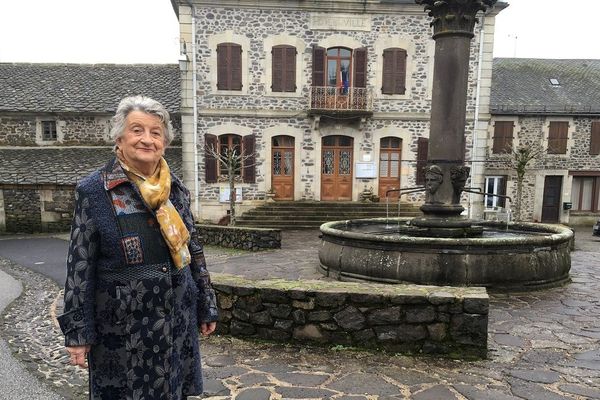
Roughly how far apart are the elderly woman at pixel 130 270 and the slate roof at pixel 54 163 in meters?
15.3

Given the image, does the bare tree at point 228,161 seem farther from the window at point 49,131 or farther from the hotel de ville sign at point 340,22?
the window at point 49,131

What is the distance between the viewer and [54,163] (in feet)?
57.1

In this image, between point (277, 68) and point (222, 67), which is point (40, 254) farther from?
point (277, 68)

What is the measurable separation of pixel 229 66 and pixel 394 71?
656 cm

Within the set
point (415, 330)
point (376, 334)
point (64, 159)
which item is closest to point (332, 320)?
point (376, 334)

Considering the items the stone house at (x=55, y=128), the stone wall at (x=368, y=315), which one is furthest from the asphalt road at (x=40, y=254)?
the stone wall at (x=368, y=315)

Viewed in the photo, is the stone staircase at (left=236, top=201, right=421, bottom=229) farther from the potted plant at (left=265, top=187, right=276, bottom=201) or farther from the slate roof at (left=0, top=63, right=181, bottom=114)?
the slate roof at (left=0, top=63, right=181, bottom=114)

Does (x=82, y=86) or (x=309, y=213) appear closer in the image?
(x=309, y=213)

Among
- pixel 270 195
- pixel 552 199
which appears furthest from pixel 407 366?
pixel 552 199

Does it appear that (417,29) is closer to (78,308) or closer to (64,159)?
(64,159)

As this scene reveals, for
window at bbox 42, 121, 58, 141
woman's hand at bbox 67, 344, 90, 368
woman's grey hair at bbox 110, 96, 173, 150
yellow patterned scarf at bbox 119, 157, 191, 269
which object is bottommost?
woman's hand at bbox 67, 344, 90, 368

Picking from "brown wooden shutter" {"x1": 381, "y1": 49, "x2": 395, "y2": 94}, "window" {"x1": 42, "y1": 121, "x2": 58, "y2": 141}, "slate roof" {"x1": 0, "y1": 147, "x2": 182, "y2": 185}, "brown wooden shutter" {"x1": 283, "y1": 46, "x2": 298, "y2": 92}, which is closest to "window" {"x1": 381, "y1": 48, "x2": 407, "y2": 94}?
"brown wooden shutter" {"x1": 381, "y1": 49, "x2": 395, "y2": 94}

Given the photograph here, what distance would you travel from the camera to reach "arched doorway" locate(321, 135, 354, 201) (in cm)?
1717

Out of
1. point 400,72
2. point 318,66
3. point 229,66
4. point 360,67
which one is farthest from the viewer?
point 400,72
